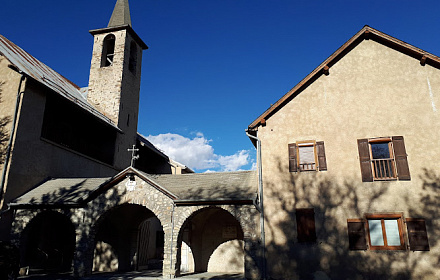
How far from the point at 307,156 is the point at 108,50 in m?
19.8

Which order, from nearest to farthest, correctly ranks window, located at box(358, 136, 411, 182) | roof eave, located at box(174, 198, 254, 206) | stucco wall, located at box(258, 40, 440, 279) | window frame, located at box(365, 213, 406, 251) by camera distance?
1. window frame, located at box(365, 213, 406, 251)
2. stucco wall, located at box(258, 40, 440, 279)
3. window, located at box(358, 136, 411, 182)
4. roof eave, located at box(174, 198, 254, 206)

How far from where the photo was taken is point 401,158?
1372 centimetres

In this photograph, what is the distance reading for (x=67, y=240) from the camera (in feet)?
62.9

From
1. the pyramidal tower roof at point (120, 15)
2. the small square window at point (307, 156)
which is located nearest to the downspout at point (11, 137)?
the pyramidal tower roof at point (120, 15)

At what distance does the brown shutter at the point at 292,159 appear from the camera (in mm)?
14713

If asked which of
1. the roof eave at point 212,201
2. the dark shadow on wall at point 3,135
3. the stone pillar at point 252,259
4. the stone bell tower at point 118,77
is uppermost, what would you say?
the stone bell tower at point 118,77

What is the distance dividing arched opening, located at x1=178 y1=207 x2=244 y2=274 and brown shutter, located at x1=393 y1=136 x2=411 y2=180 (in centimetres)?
836

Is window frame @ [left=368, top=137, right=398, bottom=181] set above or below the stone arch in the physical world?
above

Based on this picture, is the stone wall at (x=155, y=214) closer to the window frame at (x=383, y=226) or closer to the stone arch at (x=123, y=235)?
the stone arch at (x=123, y=235)

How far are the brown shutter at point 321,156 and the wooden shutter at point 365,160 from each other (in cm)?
145

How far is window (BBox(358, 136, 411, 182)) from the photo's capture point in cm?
1362

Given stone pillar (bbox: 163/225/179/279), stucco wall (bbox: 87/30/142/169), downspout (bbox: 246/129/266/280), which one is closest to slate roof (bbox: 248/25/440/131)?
downspout (bbox: 246/129/266/280)

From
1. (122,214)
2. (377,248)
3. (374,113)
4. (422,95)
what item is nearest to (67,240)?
(122,214)

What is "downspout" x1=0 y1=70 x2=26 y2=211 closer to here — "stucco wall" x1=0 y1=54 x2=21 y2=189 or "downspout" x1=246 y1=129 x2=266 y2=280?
"stucco wall" x1=0 y1=54 x2=21 y2=189
